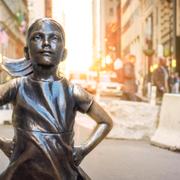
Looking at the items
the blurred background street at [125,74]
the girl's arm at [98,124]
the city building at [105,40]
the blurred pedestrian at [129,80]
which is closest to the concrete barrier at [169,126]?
the blurred background street at [125,74]

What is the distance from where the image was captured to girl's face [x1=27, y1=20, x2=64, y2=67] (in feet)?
10.7

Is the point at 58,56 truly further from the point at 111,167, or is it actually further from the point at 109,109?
the point at 109,109

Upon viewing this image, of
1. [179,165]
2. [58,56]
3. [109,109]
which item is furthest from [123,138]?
[58,56]

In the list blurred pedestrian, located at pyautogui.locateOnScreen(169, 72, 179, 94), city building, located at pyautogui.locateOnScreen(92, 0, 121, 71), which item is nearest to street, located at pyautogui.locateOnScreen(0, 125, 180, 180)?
blurred pedestrian, located at pyautogui.locateOnScreen(169, 72, 179, 94)

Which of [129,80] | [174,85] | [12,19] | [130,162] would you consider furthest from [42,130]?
[174,85]

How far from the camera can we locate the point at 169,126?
10094 mm

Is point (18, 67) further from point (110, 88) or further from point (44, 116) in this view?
point (110, 88)

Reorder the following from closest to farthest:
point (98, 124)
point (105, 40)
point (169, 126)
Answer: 1. point (98, 124)
2. point (169, 126)
3. point (105, 40)

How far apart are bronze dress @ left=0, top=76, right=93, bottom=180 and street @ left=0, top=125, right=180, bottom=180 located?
3.37m

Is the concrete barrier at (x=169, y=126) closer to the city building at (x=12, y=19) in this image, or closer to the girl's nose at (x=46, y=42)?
the girl's nose at (x=46, y=42)

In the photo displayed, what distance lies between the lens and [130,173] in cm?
709

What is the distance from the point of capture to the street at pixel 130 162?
6.96m

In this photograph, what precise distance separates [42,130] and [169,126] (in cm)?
703

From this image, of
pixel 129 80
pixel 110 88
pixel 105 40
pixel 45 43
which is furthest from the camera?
pixel 105 40
